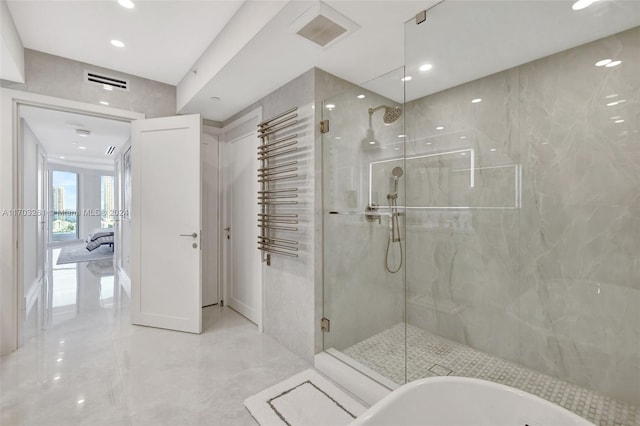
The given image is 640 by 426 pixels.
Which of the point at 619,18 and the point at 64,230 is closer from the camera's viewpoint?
the point at 619,18

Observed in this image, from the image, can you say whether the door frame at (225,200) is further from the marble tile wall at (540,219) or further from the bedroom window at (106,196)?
the bedroom window at (106,196)

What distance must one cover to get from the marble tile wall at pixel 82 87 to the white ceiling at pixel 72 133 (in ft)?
0.93

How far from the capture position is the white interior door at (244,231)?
308cm

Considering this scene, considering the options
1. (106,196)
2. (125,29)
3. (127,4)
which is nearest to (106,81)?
(125,29)

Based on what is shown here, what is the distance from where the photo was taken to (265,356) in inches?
95.4

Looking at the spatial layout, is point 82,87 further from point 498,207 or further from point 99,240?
point 99,240

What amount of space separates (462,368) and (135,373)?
231 cm

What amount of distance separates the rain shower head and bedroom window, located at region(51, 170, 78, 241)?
949cm

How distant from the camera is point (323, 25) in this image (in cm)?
174

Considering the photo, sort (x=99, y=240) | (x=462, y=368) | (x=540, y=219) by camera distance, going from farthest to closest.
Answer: (x=99, y=240), (x=462, y=368), (x=540, y=219)

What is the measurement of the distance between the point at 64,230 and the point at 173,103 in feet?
27.3

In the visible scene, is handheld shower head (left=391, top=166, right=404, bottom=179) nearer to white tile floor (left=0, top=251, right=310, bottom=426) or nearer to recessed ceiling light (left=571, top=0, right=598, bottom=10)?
recessed ceiling light (left=571, top=0, right=598, bottom=10)

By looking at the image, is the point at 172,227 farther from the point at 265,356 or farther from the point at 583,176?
the point at 583,176

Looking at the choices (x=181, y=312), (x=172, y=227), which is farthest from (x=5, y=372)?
(x=172, y=227)
